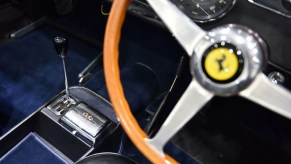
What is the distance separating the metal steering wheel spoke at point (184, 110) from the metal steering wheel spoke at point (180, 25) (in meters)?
0.07

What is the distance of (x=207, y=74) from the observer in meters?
0.64

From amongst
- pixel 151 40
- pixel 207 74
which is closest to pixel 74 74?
pixel 151 40

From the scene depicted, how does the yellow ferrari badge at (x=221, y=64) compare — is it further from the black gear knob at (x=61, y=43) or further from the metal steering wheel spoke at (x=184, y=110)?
the black gear knob at (x=61, y=43)

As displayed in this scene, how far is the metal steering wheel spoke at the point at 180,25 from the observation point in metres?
0.66

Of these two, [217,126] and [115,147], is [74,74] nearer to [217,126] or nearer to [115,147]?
[115,147]

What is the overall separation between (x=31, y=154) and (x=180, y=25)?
1030 mm

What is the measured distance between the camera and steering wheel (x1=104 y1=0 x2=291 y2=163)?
0.61m

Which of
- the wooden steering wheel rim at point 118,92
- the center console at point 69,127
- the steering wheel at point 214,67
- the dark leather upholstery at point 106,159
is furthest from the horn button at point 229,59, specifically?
the center console at point 69,127

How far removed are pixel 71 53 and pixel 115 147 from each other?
27.0 inches

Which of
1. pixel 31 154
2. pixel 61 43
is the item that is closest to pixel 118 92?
pixel 61 43

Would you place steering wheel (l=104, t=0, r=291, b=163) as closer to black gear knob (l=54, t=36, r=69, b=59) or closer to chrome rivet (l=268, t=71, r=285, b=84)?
chrome rivet (l=268, t=71, r=285, b=84)

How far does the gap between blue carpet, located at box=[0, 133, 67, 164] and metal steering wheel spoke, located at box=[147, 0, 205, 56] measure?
3.11 feet

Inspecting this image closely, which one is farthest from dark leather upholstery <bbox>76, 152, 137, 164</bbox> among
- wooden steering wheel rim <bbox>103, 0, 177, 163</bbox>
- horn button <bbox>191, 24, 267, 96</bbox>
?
horn button <bbox>191, 24, 267, 96</bbox>

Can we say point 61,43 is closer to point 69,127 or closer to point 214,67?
point 69,127
